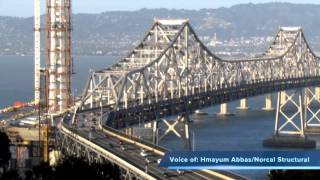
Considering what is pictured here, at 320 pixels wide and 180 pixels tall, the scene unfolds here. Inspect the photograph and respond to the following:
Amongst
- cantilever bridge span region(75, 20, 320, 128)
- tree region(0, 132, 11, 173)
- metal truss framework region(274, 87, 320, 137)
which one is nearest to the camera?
tree region(0, 132, 11, 173)

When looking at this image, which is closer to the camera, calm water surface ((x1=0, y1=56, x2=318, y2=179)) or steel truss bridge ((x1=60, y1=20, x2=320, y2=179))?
steel truss bridge ((x1=60, y1=20, x2=320, y2=179))

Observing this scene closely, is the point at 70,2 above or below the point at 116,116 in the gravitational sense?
above

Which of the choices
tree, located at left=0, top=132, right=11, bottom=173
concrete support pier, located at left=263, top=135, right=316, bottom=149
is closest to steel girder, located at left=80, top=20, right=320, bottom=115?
concrete support pier, located at left=263, top=135, right=316, bottom=149

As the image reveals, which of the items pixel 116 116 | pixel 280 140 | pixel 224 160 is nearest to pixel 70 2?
pixel 116 116

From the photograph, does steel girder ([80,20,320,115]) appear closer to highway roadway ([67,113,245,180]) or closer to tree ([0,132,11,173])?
highway roadway ([67,113,245,180])

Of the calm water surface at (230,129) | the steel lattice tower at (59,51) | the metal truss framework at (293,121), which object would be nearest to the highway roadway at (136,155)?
the calm water surface at (230,129)

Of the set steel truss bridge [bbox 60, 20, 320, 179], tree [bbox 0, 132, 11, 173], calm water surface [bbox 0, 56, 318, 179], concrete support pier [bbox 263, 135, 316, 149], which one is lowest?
concrete support pier [bbox 263, 135, 316, 149]

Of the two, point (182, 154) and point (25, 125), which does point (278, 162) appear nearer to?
point (182, 154)
